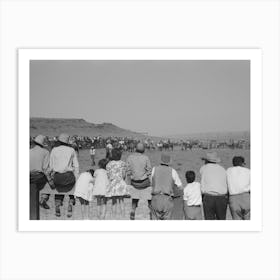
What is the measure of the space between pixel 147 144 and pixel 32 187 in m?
1.28

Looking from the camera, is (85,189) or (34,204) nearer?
(34,204)

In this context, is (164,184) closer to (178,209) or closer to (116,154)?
(178,209)

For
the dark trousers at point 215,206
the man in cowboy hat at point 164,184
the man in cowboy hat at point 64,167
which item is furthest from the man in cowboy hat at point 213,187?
the man in cowboy hat at point 64,167

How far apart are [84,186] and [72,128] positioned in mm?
628

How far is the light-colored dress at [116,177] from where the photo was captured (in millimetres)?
6406

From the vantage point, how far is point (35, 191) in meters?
6.32

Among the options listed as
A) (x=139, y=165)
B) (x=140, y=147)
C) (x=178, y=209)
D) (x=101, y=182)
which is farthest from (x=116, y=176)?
(x=178, y=209)

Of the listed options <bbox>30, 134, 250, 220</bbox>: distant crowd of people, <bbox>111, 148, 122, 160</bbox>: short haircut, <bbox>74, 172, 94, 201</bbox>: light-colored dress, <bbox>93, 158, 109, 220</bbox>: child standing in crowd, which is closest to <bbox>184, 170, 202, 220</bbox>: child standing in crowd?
<bbox>30, 134, 250, 220</bbox>: distant crowd of people

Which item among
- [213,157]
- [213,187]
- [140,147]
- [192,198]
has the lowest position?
[192,198]

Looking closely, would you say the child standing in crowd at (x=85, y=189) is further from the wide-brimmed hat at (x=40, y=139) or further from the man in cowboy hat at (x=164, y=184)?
the man in cowboy hat at (x=164, y=184)

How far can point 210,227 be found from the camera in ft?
20.4

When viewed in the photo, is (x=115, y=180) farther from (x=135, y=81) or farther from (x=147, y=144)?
(x=135, y=81)
